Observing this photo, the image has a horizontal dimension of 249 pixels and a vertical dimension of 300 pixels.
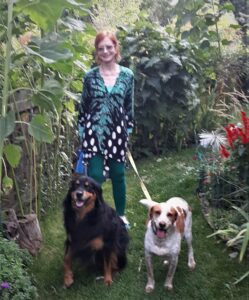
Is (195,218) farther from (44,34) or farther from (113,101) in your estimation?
(44,34)

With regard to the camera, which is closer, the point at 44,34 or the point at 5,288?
the point at 5,288

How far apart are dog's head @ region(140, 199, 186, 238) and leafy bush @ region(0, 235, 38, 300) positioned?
0.89 m

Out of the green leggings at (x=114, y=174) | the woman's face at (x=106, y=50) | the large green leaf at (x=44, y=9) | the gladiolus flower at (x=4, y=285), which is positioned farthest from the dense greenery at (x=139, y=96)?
the gladiolus flower at (x=4, y=285)

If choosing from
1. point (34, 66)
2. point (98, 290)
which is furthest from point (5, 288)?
point (34, 66)

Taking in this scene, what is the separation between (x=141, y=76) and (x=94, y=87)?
239 centimetres

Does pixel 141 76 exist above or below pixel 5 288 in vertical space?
above

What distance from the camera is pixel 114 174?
412cm

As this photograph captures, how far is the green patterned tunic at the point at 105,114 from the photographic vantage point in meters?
3.85

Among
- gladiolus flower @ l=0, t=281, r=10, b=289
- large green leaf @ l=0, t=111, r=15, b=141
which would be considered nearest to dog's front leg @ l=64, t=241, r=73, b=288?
gladiolus flower @ l=0, t=281, r=10, b=289

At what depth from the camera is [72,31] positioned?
4.14m

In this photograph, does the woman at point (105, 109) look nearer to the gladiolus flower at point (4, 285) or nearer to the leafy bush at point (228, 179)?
the leafy bush at point (228, 179)

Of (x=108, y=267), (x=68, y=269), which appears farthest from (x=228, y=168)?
(x=68, y=269)

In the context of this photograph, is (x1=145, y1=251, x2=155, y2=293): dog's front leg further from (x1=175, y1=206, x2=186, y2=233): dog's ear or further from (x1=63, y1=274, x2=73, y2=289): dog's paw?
(x1=63, y1=274, x2=73, y2=289): dog's paw

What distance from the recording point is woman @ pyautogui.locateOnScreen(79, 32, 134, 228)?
3844 millimetres
